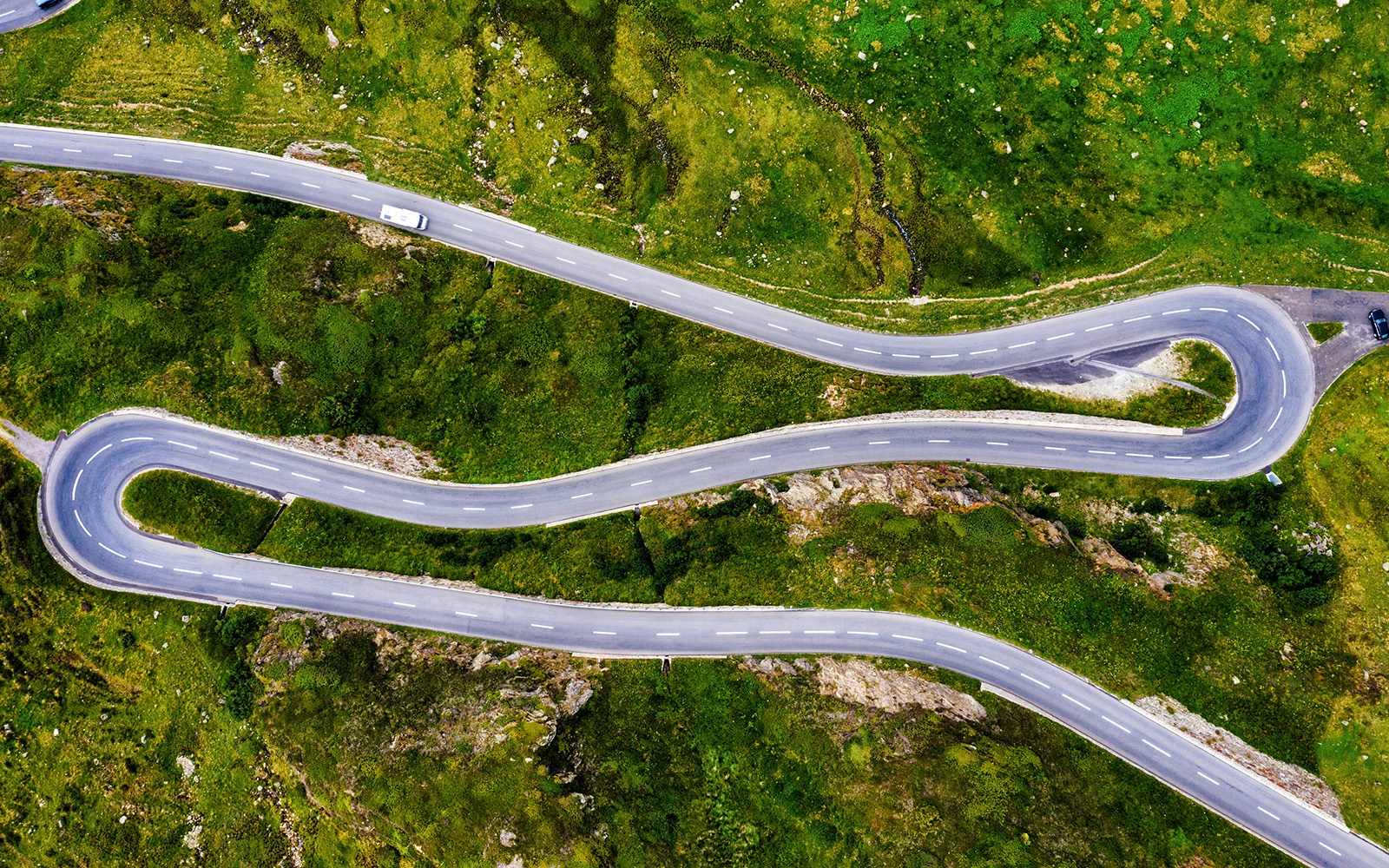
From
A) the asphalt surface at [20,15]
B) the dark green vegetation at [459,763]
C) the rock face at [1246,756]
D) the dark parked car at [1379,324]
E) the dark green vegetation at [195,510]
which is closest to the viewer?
the dark green vegetation at [459,763]

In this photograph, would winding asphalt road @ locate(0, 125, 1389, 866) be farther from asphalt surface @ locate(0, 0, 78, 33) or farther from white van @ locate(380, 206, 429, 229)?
asphalt surface @ locate(0, 0, 78, 33)

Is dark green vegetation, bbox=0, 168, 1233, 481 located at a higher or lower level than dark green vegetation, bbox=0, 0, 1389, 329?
lower

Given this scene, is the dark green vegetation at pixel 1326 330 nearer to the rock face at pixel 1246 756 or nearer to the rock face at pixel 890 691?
the rock face at pixel 1246 756

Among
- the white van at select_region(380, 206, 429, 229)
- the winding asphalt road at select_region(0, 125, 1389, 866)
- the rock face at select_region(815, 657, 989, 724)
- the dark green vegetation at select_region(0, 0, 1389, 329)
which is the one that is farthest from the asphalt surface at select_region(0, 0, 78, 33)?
the rock face at select_region(815, 657, 989, 724)

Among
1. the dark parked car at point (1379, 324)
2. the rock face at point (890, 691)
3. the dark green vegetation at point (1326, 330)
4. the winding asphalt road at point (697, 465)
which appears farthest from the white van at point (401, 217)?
the dark parked car at point (1379, 324)

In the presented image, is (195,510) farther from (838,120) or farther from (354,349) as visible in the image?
(838,120)

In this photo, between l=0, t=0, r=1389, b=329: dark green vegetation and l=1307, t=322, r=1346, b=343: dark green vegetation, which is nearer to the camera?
l=1307, t=322, r=1346, b=343: dark green vegetation

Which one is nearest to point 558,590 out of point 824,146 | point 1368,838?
point 824,146
